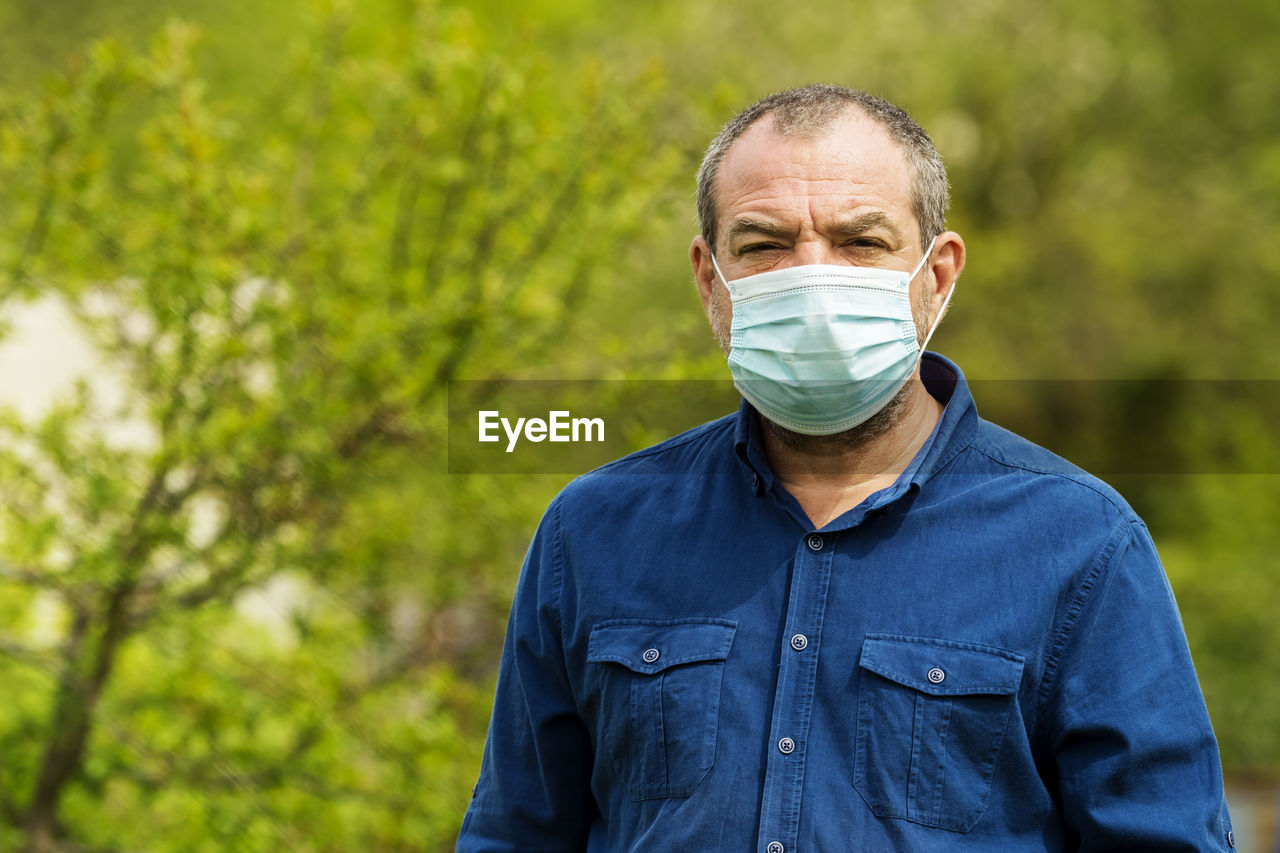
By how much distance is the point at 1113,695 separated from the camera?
1.69 metres

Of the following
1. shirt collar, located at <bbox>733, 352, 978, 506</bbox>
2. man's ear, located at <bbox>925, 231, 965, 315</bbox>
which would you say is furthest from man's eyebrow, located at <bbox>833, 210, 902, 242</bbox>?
shirt collar, located at <bbox>733, 352, 978, 506</bbox>

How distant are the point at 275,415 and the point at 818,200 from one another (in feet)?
7.52

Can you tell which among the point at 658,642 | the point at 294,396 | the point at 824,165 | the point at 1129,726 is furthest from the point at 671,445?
the point at 294,396

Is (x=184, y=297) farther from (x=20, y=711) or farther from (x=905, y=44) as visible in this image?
(x=905, y=44)

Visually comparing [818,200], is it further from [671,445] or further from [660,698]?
[660,698]

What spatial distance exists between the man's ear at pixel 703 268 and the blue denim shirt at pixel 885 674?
0.82 ft

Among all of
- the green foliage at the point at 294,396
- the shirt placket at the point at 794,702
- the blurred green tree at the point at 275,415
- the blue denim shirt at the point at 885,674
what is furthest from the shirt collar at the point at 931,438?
the blurred green tree at the point at 275,415

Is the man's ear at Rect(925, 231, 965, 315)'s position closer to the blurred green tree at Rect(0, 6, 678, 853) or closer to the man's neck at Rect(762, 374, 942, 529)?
the man's neck at Rect(762, 374, 942, 529)

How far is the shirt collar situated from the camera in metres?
1.87

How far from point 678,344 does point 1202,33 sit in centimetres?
1072

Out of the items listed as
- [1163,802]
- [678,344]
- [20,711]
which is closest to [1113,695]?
[1163,802]

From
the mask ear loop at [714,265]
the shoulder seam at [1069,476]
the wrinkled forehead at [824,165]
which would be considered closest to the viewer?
the shoulder seam at [1069,476]

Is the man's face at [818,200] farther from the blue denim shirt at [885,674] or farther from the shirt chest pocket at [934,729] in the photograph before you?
the shirt chest pocket at [934,729]

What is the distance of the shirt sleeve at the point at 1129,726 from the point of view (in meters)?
1.68
